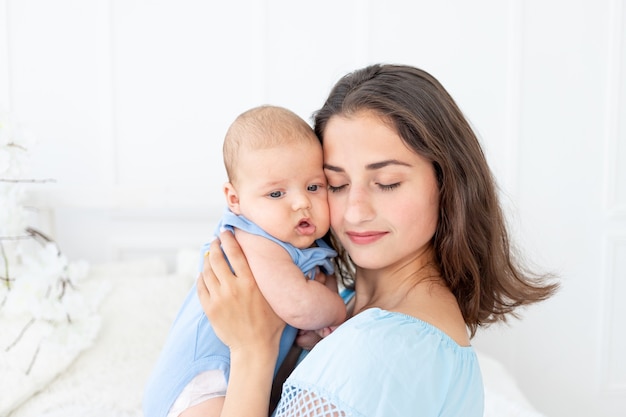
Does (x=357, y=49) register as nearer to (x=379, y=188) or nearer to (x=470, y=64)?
(x=470, y=64)

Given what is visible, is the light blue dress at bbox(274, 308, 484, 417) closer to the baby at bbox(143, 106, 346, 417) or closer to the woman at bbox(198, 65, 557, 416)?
the woman at bbox(198, 65, 557, 416)

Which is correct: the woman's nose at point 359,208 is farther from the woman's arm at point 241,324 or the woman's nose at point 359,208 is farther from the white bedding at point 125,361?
the white bedding at point 125,361

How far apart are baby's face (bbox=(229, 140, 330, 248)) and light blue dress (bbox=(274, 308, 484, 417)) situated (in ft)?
0.97

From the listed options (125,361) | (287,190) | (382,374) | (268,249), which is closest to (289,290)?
(268,249)

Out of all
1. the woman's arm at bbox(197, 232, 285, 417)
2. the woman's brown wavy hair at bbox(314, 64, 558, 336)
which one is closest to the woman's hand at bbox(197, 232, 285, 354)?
the woman's arm at bbox(197, 232, 285, 417)

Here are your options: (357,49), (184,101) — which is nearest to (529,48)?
(357,49)

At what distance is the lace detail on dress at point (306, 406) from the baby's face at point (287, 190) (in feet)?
1.18

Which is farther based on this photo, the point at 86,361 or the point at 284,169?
the point at 86,361

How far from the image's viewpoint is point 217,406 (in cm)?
125

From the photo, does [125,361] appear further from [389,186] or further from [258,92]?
[258,92]

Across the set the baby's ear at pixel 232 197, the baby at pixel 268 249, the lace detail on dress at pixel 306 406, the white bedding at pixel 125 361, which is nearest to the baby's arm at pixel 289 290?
the baby at pixel 268 249

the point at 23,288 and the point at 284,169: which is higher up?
the point at 284,169

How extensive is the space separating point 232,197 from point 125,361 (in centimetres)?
77

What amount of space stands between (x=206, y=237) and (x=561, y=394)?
1758 mm
